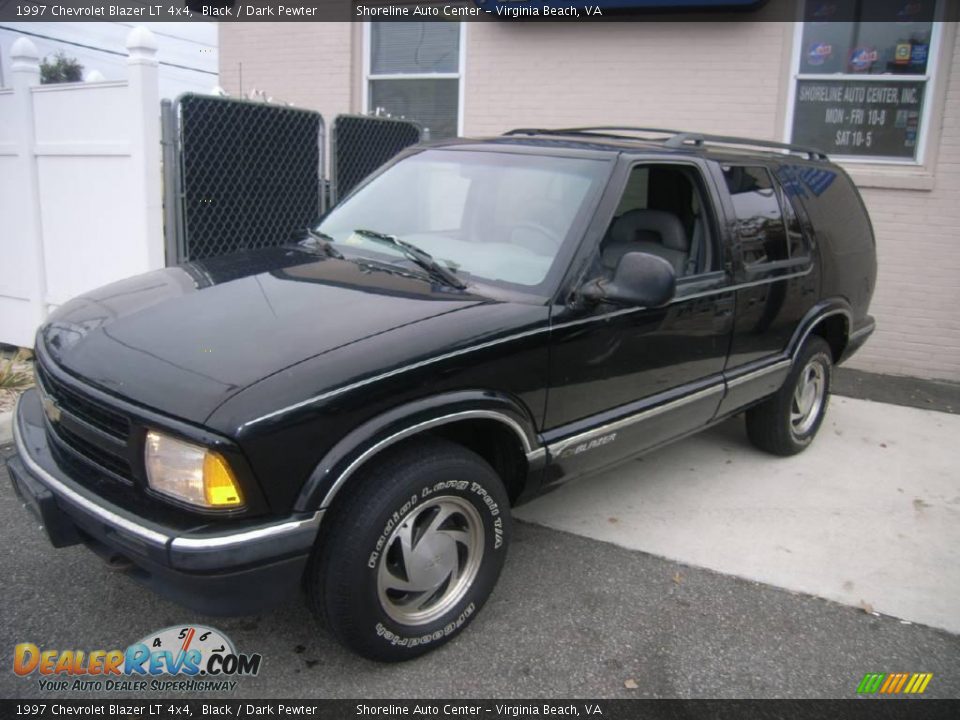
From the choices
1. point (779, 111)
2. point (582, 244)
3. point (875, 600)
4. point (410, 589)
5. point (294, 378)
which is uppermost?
point (779, 111)

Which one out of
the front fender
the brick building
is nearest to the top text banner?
the brick building

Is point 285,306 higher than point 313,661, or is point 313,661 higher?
point 285,306

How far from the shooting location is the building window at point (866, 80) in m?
6.73

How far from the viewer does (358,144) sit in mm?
6613

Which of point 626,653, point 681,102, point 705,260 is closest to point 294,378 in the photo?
point 626,653

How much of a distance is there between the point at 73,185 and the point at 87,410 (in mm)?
4170

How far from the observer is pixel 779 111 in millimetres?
7039

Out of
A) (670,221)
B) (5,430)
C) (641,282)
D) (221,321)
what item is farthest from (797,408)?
(5,430)

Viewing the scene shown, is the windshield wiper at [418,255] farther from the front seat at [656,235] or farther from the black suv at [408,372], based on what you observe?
the front seat at [656,235]

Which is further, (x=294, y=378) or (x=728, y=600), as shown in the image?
(x=728, y=600)

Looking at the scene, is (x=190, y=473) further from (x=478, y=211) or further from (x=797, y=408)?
(x=797, y=408)

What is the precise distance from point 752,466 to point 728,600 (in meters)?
1.71

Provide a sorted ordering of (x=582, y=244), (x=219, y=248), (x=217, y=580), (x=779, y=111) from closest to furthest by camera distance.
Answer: (x=217, y=580), (x=582, y=244), (x=219, y=248), (x=779, y=111)

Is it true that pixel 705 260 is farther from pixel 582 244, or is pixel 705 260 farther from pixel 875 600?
pixel 875 600
